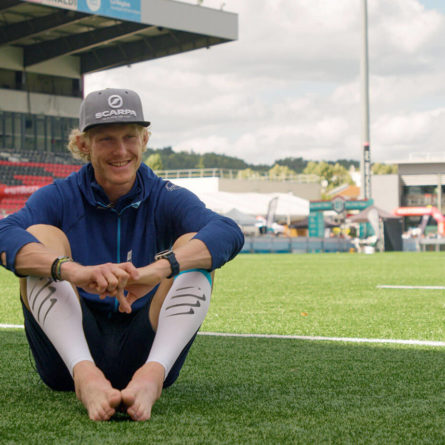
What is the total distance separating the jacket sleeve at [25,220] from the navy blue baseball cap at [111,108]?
0.32 meters

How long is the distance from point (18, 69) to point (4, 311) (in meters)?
34.3

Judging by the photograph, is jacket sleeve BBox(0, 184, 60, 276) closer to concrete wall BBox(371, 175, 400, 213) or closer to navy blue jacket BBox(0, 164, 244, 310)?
navy blue jacket BBox(0, 164, 244, 310)

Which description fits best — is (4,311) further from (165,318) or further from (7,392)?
(165,318)

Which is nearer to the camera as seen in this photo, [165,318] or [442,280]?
[165,318]

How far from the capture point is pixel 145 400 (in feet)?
7.82

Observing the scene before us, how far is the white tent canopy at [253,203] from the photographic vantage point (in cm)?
3984

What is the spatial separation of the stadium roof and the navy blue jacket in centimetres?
2712

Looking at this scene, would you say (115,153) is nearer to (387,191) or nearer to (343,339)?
(343,339)

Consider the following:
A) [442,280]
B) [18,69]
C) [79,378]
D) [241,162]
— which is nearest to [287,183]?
[18,69]

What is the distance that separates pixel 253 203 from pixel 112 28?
44.2 ft

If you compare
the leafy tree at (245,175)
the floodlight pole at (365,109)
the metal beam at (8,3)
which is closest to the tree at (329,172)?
the leafy tree at (245,175)

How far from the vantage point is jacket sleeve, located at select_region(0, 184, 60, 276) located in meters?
2.64

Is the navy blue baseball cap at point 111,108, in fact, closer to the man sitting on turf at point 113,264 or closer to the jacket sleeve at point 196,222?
the man sitting on turf at point 113,264

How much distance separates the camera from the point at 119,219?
114 inches
